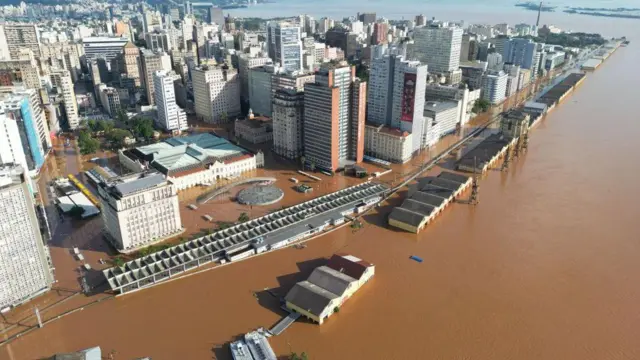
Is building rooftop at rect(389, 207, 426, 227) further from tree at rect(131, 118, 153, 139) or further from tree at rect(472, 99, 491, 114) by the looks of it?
tree at rect(472, 99, 491, 114)

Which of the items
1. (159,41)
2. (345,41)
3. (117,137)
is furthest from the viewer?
(345,41)

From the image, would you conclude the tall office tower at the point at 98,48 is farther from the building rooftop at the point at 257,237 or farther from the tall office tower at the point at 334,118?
the building rooftop at the point at 257,237

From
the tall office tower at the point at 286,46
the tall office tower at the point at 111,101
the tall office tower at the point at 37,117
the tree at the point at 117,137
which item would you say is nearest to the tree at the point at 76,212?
the tall office tower at the point at 37,117

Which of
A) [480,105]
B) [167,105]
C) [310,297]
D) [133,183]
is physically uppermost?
[133,183]

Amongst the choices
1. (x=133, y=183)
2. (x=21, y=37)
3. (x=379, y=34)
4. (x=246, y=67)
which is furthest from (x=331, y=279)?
(x=379, y=34)

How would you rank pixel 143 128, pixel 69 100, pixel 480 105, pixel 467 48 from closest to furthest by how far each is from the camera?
pixel 143 128
pixel 69 100
pixel 480 105
pixel 467 48

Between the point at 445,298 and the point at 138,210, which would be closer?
the point at 445,298

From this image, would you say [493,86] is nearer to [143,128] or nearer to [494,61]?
[494,61]

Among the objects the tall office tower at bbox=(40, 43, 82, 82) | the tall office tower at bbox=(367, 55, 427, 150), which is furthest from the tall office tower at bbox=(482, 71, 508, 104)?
the tall office tower at bbox=(40, 43, 82, 82)
